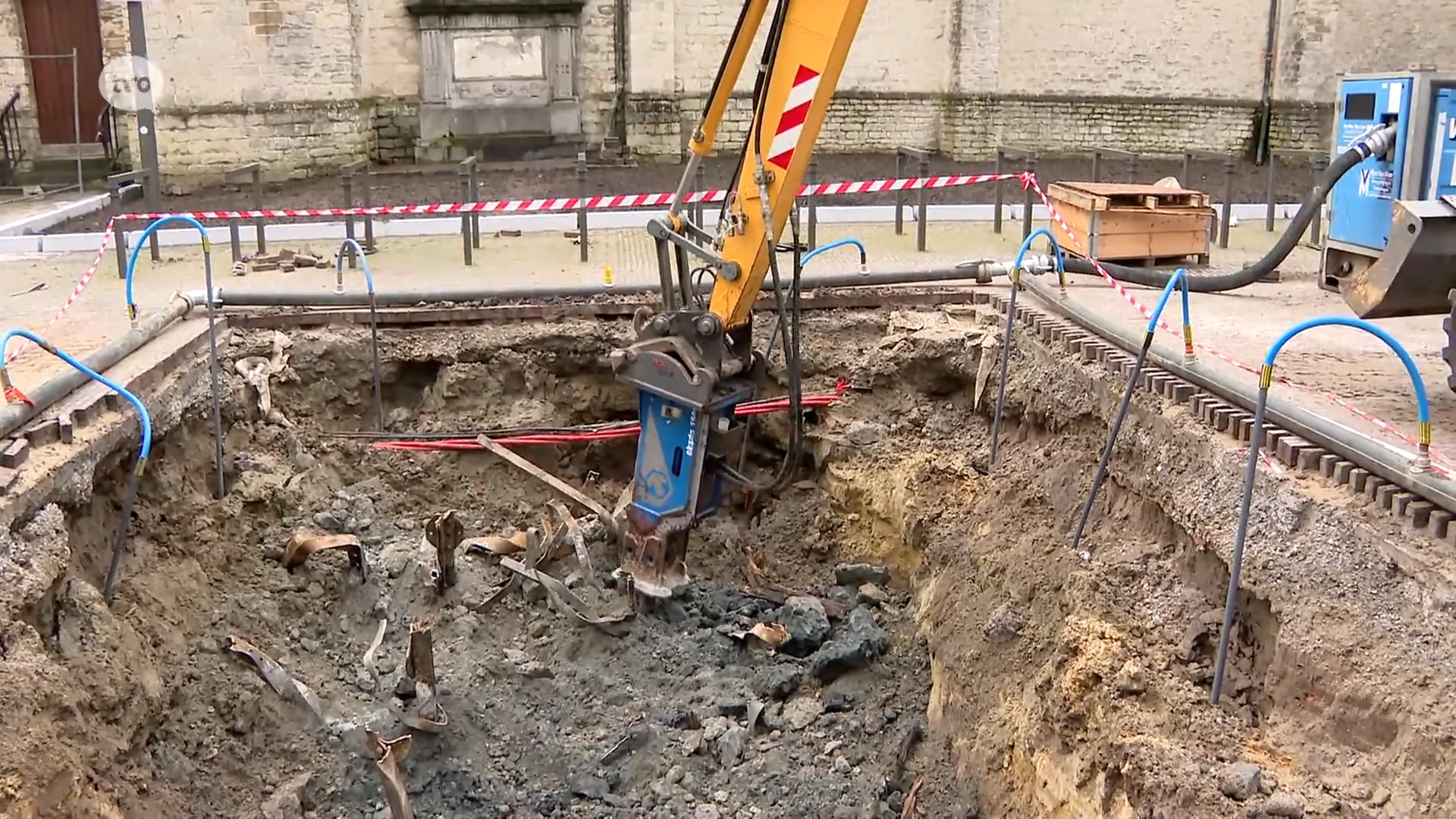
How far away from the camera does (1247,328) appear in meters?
7.02

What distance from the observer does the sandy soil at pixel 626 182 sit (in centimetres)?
1402

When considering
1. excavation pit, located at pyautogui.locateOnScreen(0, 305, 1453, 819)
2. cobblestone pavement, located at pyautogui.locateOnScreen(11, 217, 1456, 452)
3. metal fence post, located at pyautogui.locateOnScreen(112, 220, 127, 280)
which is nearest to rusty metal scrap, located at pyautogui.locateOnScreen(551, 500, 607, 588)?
excavation pit, located at pyautogui.locateOnScreen(0, 305, 1453, 819)

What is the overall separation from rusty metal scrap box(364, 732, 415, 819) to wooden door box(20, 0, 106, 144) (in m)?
14.5

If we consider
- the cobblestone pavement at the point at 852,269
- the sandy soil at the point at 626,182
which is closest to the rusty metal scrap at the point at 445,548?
the cobblestone pavement at the point at 852,269

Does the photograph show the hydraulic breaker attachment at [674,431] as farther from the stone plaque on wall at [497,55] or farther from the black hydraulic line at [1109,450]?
the stone plaque on wall at [497,55]

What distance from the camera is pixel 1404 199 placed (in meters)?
4.70

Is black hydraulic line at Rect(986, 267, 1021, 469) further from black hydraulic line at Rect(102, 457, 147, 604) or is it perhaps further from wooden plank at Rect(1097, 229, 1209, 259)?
black hydraulic line at Rect(102, 457, 147, 604)

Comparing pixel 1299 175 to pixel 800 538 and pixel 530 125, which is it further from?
pixel 800 538

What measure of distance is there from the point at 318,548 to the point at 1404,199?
5.38 meters

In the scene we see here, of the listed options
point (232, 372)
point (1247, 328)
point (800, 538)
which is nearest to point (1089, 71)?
point (1247, 328)

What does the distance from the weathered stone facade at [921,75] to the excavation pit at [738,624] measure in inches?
388

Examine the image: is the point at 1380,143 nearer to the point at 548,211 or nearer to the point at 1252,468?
the point at 1252,468

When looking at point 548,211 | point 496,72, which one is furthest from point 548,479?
point 496,72

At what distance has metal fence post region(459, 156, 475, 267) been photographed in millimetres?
10033
